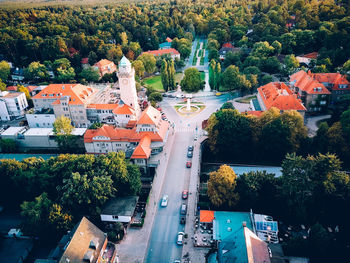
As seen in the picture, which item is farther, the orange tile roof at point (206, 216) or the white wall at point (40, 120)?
the white wall at point (40, 120)

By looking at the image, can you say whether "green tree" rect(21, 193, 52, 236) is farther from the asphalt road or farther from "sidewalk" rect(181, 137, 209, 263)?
"sidewalk" rect(181, 137, 209, 263)

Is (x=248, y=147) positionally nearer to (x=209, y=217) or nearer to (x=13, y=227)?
(x=209, y=217)

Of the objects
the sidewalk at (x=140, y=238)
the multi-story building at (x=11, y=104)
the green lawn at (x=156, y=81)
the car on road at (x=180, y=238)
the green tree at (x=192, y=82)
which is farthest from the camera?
the green lawn at (x=156, y=81)

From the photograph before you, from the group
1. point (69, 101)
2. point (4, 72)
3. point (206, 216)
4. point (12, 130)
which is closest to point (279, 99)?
point (206, 216)

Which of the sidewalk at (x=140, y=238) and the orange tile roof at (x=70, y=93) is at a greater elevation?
the orange tile roof at (x=70, y=93)

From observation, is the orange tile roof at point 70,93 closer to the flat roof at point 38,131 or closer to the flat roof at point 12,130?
the flat roof at point 38,131

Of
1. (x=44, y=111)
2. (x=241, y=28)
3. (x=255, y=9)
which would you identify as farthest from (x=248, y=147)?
(x=255, y=9)

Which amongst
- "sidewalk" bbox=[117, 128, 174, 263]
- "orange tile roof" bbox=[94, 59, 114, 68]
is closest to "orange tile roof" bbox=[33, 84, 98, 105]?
"orange tile roof" bbox=[94, 59, 114, 68]

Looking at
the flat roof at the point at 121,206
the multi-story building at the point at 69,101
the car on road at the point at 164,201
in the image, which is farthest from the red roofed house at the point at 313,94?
the multi-story building at the point at 69,101

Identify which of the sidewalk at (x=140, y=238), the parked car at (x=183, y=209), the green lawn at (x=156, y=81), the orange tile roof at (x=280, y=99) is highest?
the orange tile roof at (x=280, y=99)
